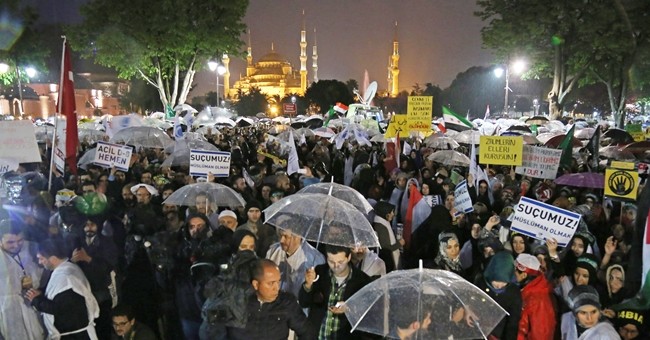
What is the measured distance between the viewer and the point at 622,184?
25.2ft

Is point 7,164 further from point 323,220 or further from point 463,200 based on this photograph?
point 463,200

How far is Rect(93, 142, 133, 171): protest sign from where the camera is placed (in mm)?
9602

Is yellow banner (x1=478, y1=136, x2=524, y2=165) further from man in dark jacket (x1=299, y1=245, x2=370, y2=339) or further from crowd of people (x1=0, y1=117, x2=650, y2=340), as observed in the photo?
man in dark jacket (x1=299, y1=245, x2=370, y2=339)

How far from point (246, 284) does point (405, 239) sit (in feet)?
15.0

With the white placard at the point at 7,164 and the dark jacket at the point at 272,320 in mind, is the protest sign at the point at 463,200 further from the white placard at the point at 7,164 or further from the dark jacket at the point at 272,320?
the white placard at the point at 7,164

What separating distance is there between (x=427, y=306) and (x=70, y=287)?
271 cm

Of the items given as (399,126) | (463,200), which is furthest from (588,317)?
(399,126)

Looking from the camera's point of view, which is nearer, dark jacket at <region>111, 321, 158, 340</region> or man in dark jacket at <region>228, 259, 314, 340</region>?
man in dark jacket at <region>228, 259, 314, 340</region>

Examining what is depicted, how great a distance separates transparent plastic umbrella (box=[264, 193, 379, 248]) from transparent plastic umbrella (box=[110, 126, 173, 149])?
27.1 ft

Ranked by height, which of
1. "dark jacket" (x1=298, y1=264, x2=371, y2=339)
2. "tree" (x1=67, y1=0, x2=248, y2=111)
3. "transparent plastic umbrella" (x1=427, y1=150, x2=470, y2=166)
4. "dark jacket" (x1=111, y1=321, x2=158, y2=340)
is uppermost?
"tree" (x1=67, y1=0, x2=248, y2=111)

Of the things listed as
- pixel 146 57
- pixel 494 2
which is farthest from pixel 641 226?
pixel 146 57

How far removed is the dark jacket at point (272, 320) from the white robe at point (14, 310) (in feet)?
6.80

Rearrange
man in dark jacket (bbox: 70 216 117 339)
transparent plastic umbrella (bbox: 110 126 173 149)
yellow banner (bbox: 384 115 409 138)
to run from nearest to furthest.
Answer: man in dark jacket (bbox: 70 216 117 339) → transparent plastic umbrella (bbox: 110 126 173 149) → yellow banner (bbox: 384 115 409 138)

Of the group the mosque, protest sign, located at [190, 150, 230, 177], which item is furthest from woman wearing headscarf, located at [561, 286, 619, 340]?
the mosque
